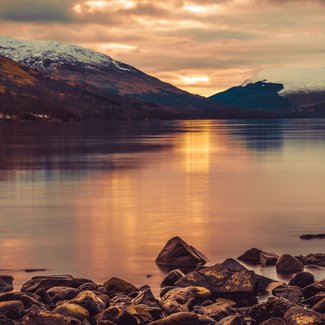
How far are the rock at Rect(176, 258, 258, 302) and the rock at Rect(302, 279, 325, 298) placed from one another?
1.46 m

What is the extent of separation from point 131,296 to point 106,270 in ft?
14.2

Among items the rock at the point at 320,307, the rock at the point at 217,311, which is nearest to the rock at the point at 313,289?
the rock at the point at 320,307

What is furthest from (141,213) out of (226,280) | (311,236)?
(226,280)

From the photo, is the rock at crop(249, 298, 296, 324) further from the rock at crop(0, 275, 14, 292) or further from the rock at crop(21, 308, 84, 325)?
the rock at crop(0, 275, 14, 292)

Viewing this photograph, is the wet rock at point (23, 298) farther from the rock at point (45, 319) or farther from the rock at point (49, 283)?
the rock at point (45, 319)

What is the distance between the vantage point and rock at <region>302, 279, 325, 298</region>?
2222cm

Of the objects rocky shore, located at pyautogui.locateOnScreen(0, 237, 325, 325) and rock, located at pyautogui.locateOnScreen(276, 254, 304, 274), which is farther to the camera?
rock, located at pyautogui.locateOnScreen(276, 254, 304, 274)

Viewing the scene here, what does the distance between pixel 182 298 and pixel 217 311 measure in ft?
4.45

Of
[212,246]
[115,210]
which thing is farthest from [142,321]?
[115,210]

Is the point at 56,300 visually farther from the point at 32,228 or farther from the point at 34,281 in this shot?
the point at 32,228

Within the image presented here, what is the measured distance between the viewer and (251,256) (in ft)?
93.1

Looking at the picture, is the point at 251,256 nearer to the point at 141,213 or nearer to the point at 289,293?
the point at 289,293

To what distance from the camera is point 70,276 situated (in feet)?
80.9

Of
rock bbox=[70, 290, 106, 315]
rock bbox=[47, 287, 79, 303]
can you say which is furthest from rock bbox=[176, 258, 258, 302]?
rock bbox=[70, 290, 106, 315]
